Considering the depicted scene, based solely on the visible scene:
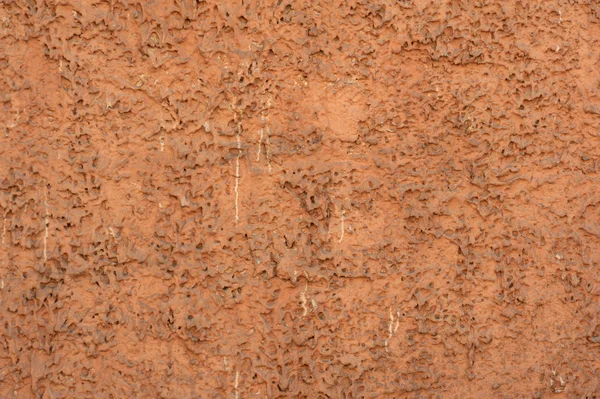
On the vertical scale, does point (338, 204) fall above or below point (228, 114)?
below

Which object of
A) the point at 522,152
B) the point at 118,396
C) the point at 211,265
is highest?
the point at 522,152

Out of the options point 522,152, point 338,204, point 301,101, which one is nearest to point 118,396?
point 338,204

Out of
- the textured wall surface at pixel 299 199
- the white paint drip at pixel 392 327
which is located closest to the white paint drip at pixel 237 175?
the textured wall surface at pixel 299 199

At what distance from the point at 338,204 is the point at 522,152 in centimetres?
37

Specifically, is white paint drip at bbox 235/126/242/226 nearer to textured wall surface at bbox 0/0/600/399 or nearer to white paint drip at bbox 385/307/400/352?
textured wall surface at bbox 0/0/600/399

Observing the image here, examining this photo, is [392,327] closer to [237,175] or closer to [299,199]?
[299,199]

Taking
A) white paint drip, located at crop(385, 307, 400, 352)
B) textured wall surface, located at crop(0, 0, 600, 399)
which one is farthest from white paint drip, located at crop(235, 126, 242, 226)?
white paint drip, located at crop(385, 307, 400, 352)

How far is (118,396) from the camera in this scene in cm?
153

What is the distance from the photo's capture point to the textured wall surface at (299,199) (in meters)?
1.51

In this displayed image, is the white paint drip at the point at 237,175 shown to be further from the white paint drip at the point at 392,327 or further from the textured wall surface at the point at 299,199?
the white paint drip at the point at 392,327

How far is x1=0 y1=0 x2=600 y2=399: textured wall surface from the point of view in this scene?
151 centimetres

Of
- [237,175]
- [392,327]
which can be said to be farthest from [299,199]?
[392,327]

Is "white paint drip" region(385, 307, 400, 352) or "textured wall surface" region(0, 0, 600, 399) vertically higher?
"textured wall surface" region(0, 0, 600, 399)

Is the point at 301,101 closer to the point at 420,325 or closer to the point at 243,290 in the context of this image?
the point at 243,290
